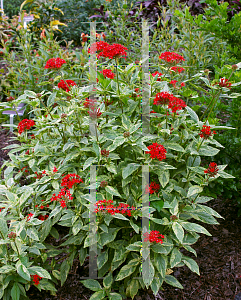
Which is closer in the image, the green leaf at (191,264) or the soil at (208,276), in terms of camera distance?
the green leaf at (191,264)

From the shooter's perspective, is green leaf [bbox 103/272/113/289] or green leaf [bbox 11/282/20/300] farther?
green leaf [bbox 103/272/113/289]

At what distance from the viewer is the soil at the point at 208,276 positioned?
6.20 ft

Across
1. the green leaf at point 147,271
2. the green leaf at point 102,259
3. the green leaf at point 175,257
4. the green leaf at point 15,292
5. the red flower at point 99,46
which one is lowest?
the green leaf at point 15,292

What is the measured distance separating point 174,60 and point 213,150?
0.74 metres

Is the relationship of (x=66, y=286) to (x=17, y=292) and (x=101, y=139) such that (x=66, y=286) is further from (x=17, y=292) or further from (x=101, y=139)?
Answer: (x=101, y=139)

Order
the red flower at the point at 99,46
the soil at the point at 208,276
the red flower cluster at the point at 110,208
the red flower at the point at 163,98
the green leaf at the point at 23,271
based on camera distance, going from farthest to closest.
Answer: the soil at the point at 208,276 → the red flower at the point at 99,46 → the red flower at the point at 163,98 → the red flower cluster at the point at 110,208 → the green leaf at the point at 23,271

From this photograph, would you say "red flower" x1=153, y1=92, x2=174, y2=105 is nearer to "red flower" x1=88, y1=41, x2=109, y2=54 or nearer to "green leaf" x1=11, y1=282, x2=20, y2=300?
"red flower" x1=88, y1=41, x2=109, y2=54

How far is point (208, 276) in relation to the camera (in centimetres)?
206

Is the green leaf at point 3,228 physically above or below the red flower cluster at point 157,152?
below

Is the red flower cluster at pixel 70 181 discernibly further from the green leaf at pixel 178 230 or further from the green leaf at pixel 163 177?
the green leaf at pixel 178 230

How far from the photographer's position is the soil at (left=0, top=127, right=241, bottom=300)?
1.89 meters

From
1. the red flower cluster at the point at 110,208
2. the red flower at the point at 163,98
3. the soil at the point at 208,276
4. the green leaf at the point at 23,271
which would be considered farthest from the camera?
the soil at the point at 208,276

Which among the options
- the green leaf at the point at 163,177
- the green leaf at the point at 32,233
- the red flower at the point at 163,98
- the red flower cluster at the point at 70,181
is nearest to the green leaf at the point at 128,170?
the green leaf at the point at 163,177

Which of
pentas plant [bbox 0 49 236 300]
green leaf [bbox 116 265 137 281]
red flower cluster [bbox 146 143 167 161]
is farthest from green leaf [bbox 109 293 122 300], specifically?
red flower cluster [bbox 146 143 167 161]
